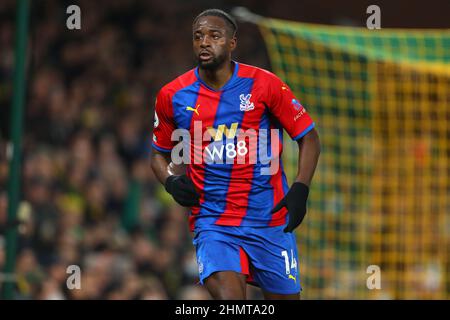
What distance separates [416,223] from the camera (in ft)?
43.0

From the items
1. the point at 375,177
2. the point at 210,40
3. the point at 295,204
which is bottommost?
the point at 295,204

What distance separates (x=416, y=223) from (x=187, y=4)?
5.75 m

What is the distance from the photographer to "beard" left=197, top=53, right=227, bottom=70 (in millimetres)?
6645

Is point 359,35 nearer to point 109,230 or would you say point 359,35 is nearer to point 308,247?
point 308,247

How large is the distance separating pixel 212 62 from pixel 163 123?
1.75 ft

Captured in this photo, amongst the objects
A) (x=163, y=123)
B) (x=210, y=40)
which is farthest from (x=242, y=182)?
(x=210, y=40)

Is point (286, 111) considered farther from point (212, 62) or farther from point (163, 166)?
point (163, 166)

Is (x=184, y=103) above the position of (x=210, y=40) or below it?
below

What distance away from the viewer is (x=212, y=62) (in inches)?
262

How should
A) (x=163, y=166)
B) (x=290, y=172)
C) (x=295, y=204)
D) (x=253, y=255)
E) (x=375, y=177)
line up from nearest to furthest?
(x=295, y=204)
(x=253, y=255)
(x=163, y=166)
(x=290, y=172)
(x=375, y=177)

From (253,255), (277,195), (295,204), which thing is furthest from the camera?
(277,195)

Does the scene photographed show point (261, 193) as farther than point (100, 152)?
No

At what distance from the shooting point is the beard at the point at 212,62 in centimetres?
664
